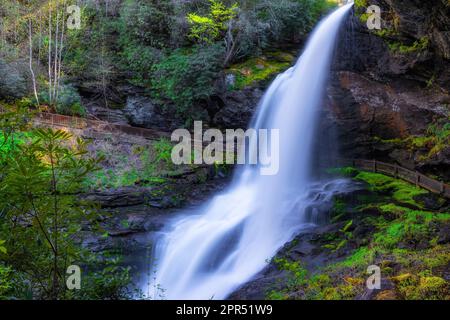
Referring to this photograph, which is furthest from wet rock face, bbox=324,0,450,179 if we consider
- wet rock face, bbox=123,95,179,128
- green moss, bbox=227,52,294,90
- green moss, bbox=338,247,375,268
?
wet rock face, bbox=123,95,179,128

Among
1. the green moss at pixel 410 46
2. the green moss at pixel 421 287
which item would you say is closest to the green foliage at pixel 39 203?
the green moss at pixel 421 287

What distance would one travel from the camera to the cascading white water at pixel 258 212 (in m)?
11.5

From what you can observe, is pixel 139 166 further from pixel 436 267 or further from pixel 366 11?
pixel 436 267

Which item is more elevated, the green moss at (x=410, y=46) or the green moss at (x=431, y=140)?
the green moss at (x=410, y=46)

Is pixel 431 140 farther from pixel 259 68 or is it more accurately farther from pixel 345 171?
pixel 259 68

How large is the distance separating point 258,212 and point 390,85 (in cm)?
826

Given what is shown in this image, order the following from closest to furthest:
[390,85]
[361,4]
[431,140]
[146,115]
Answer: [431,140] → [390,85] → [361,4] → [146,115]

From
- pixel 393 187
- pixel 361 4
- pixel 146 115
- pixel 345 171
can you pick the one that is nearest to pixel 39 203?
pixel 393 187

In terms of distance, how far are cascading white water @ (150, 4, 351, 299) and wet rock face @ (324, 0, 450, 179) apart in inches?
39.3

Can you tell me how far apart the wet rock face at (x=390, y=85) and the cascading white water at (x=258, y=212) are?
1.00 metres

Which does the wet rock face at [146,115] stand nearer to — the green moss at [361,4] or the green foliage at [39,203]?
the green moss at [361,4]

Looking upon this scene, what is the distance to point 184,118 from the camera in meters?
22.1

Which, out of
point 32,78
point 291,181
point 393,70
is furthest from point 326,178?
point 32,78

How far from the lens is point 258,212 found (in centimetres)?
A: 1437
